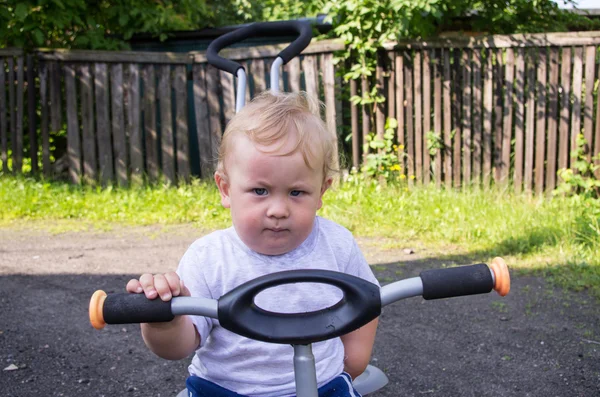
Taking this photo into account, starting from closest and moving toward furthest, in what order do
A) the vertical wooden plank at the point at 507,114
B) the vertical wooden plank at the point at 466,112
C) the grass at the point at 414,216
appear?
the grass at the point at 414,216 < the vertical wooden plank at the point at 507,114 < the vertical wooden plank at the point at 466,112

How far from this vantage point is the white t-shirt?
5.68 feet

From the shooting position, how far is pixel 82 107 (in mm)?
6574

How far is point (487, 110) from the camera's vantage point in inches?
236

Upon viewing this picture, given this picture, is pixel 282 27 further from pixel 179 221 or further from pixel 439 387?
pixel 179 221

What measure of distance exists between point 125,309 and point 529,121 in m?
5.19

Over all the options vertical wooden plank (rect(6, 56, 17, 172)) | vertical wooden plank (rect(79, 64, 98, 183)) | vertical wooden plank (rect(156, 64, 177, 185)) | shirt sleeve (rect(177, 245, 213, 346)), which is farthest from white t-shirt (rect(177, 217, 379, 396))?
vertical wooden plank (rect(6, 56, 17, 172))

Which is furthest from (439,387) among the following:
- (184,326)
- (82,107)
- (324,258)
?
(82,107)

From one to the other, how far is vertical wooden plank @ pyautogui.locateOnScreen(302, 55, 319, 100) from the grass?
973 mm

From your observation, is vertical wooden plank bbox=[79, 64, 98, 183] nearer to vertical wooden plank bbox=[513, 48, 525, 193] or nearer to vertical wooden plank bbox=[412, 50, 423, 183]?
vertical wooden plank bbox=[412, 50, 423, 183]

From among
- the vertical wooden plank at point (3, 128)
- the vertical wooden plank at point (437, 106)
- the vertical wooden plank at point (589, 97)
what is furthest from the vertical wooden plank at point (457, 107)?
the vertical wooden plank at point (3, 128)

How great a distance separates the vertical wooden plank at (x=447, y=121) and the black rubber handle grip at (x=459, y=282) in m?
4.73

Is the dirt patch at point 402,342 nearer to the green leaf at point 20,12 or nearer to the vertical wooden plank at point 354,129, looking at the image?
the vertical wooden plank at point 354,129

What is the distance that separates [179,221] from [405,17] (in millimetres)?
2556

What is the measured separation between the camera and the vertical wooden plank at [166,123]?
6633mm
